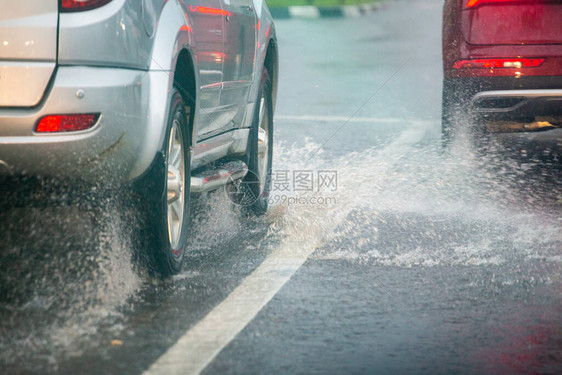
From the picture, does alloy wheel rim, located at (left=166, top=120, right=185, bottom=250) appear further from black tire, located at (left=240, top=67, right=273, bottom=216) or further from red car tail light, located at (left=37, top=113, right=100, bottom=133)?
black tire, located at (left=240, top=67, right=273, bottom=216)

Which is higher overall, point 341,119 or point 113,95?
point 113,95

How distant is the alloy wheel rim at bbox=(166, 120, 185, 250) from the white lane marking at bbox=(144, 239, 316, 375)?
1.41ft

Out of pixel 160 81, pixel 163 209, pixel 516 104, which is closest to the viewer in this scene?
pixel 160 81

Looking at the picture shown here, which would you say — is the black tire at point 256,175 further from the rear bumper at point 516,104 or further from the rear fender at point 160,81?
the rear fender at point 160,81

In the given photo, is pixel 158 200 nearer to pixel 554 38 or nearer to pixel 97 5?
pixel 97 5

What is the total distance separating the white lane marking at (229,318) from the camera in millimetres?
3623

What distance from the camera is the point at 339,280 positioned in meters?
4.91

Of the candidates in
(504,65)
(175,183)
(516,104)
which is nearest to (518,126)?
(516,104)

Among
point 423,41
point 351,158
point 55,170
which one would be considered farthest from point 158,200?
point 423,41

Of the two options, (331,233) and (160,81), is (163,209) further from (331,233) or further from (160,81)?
(331,233)

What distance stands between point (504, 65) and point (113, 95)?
3.96m

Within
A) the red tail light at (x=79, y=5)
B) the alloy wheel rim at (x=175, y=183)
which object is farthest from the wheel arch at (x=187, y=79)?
the red tail light at (x=79, y=5)

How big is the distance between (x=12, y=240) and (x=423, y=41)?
17718 mm

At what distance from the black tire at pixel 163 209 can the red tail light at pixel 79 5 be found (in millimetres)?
673
